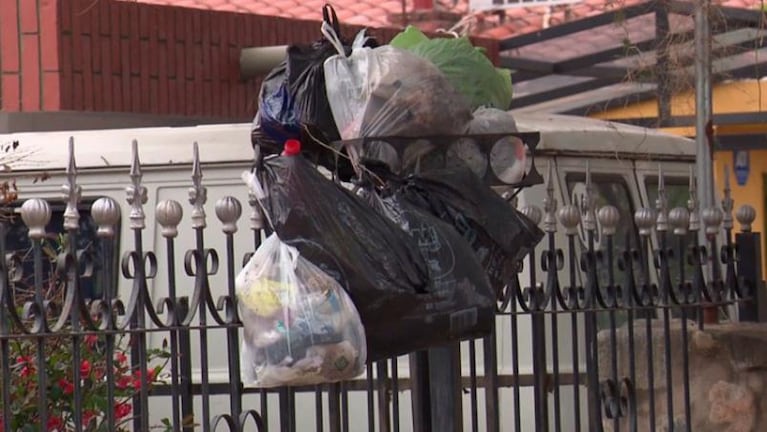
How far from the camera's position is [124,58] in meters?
9.27

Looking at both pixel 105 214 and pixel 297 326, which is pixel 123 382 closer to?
pixel 105 214

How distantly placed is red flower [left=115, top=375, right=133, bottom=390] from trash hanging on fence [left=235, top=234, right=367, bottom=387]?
2055 millimetres

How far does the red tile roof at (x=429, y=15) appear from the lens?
12.4 m

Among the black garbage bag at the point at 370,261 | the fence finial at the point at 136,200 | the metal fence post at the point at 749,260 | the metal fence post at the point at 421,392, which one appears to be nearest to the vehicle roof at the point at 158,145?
the metal fence post at the point at 749,260

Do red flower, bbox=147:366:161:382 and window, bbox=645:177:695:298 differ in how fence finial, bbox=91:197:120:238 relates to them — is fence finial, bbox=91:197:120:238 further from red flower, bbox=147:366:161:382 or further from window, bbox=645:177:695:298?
window, bbox=645:177:695:298

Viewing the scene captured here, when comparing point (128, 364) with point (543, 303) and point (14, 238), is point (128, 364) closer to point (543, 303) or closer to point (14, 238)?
point (14, 238)

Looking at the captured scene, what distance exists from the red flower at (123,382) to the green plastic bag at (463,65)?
6.08 feet

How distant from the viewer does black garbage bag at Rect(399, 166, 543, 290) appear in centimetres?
403

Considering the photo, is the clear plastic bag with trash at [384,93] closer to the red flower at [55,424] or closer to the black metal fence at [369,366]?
the black metal fence at [369,366]

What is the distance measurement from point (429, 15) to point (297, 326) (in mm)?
9389

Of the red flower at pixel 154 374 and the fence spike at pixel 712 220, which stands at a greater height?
the fence spike at pixel 712 220

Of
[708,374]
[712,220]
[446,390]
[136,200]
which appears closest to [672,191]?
[708,374]

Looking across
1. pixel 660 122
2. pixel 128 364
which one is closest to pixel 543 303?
pixel 128 364

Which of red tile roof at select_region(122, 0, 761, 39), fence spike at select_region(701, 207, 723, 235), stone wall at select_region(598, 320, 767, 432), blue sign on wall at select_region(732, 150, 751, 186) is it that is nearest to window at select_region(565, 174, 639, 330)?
stone wall at select_region(598, 320, 767, 432)
